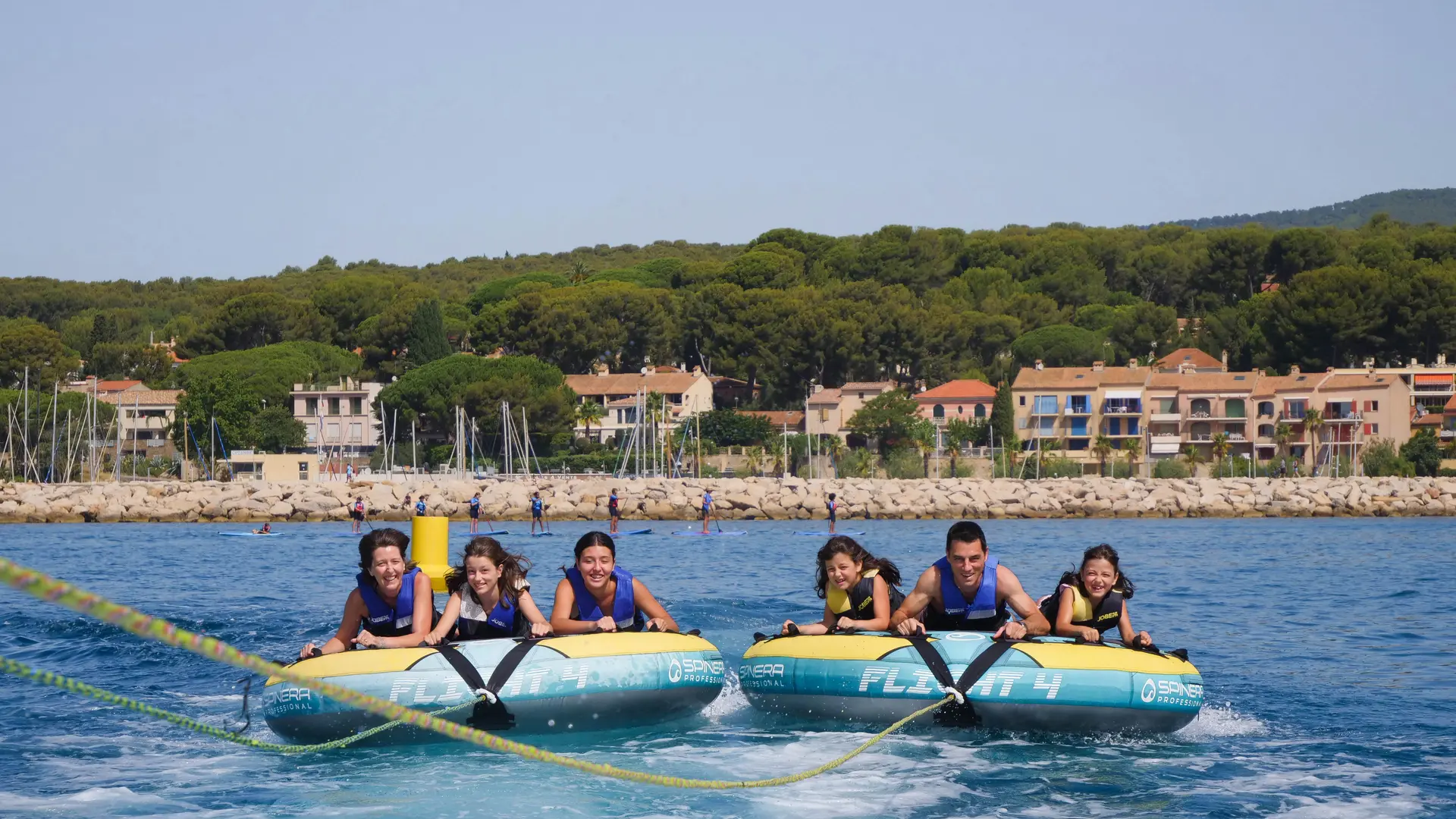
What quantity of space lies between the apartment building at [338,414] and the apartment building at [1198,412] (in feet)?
119

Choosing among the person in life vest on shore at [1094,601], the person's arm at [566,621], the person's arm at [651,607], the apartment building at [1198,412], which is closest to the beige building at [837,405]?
the apartment building at [1198,412]

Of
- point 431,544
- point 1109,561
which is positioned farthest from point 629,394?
point 1109,561

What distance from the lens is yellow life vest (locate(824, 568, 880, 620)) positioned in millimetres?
10430

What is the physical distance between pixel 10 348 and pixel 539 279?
40947mm

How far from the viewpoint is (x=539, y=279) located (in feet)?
388

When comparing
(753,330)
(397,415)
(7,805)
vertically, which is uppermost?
(753,330)

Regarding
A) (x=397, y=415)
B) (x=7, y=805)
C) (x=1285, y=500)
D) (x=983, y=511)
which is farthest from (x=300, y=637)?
(x=397, y=415)

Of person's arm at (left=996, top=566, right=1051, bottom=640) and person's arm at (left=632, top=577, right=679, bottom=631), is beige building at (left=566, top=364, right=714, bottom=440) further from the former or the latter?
person's arm at (left=996, top=566, right=1051, bottom=640)

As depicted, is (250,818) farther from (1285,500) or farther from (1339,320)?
(1339,320)

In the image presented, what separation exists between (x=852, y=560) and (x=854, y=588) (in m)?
0.26

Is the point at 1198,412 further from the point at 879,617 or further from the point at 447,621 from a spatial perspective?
the point at 447,621

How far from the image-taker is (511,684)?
9.34 m

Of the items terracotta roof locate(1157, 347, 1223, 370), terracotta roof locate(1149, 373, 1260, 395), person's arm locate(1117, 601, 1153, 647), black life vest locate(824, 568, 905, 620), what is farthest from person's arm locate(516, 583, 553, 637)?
terracotta roof locate(1157, 347, 1223, 370)

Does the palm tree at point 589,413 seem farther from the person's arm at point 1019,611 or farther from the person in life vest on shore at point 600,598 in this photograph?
the person's arm at point 1019,611
